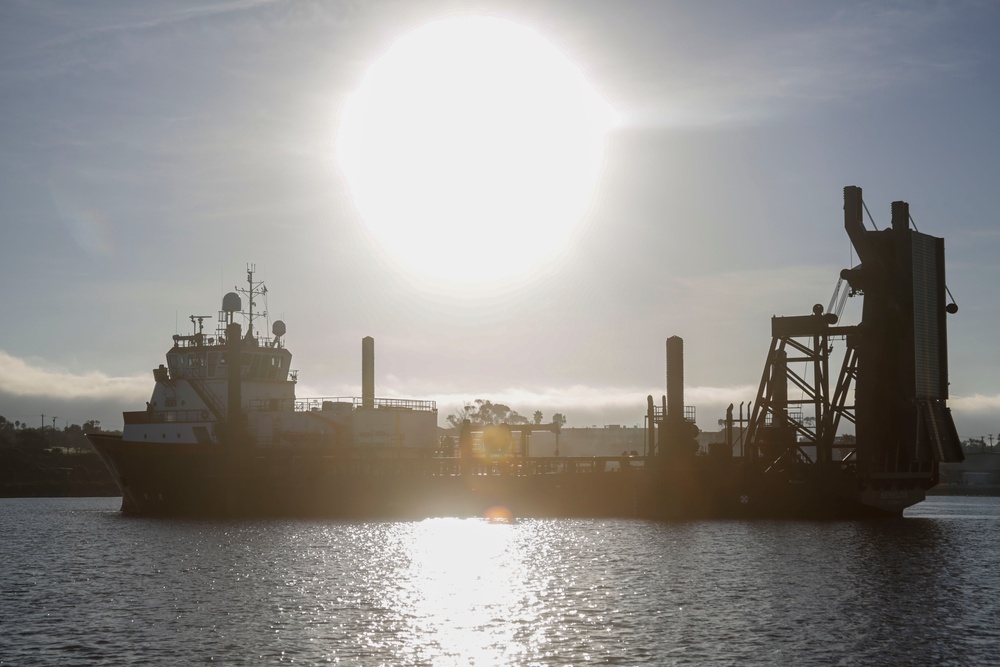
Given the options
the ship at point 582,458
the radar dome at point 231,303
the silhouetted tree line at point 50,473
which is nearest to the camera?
the ship at point 582,458

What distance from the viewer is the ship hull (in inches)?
2336

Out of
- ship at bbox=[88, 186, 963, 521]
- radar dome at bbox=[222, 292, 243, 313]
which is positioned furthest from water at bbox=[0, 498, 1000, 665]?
radar dome at bbox=[222, 292, 243, 313]

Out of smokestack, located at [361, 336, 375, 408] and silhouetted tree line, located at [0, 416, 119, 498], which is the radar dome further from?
silhouetted tree line, located at [0, 416, 119, 498]

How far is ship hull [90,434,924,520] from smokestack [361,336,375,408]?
23.6 feet

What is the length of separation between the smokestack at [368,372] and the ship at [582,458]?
0.33ft

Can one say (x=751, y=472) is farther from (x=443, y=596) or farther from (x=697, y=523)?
(x=443, y=596)

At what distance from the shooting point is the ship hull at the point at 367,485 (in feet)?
195

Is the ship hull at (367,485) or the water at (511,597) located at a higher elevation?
the ship hull at (367,485)

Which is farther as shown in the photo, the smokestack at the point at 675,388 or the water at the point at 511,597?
the smokestack at the point at 675,388

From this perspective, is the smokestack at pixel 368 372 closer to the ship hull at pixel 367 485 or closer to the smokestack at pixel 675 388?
the ship hull at pixel 367 485

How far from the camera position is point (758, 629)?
2542cm

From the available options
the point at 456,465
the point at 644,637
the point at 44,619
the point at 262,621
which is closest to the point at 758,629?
the point at 644,637

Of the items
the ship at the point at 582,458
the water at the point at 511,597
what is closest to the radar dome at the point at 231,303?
the ship at the point at 582,458

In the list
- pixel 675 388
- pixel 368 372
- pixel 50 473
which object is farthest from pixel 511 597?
pixel 50 473
